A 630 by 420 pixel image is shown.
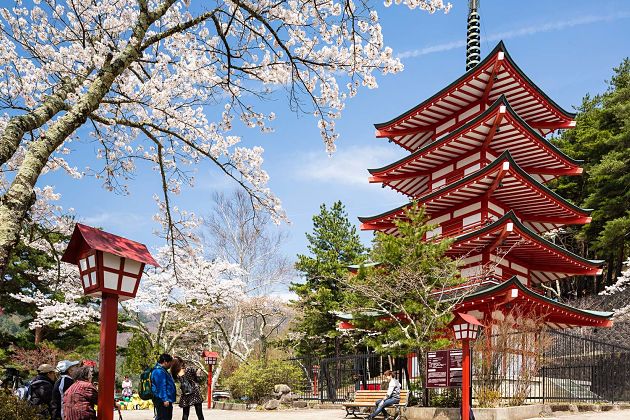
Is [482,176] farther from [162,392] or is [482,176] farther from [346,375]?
[162,392]

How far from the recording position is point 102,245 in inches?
225

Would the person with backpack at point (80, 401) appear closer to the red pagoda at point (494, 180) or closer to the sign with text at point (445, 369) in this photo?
the sign with text at point (445, 369)

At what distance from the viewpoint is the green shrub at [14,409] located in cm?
598

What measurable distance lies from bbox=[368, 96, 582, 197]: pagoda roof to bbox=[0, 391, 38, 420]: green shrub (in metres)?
17.0

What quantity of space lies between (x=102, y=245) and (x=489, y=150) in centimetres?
1870

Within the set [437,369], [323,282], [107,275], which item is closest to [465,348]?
[437,369]

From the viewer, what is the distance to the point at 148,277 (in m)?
25.6

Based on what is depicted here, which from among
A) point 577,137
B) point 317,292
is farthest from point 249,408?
point 577,137

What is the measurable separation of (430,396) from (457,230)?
27.2 ft

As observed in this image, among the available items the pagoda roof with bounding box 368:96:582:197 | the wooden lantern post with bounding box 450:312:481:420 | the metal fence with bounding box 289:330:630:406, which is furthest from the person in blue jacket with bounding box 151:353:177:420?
the pagoda roof with bounding box 368:96:582:197

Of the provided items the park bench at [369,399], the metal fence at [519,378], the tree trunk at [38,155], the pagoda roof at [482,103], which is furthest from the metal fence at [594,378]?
the tree trunk at [38,155]

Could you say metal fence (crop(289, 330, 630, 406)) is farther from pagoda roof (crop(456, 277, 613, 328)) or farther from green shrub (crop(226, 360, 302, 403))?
pagoda roof (crop(456, 277, 613, 328))

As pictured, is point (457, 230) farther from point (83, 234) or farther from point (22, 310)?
point (22, 310)

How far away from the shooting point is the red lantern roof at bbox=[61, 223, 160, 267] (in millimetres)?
5703
